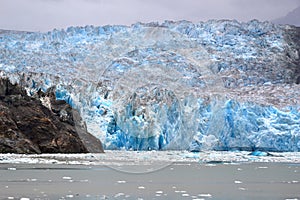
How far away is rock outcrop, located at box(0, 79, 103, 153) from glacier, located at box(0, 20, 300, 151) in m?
2.96

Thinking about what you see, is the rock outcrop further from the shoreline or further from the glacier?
the shoreline

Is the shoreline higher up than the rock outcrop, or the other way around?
the rock outcrop

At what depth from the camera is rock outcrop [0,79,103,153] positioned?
70.1ft

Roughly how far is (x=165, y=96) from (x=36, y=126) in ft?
29.1

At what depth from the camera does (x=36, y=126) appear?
2264cm

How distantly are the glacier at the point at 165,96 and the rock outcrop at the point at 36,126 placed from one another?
9.70 feet

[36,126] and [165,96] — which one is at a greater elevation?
[165,96]

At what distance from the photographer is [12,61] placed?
36.9m

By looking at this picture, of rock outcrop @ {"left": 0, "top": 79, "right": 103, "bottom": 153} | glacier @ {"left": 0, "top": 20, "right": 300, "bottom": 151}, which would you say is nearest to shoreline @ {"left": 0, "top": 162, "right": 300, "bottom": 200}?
rock outcrop @ {"left": 0, "top": 79, "right": 103, "bottom": 153}

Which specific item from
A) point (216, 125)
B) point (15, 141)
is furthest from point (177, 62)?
point (15, 141)

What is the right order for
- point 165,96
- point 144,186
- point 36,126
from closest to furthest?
1. point 144,186
2. point 36,126
3. point 165,96

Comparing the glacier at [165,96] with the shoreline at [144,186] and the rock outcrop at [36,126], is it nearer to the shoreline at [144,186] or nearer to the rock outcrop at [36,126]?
the rock outcrop at [36,126]

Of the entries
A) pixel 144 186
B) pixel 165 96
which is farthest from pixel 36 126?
pixel 144 186

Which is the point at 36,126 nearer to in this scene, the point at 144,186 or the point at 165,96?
the point at 165,96
